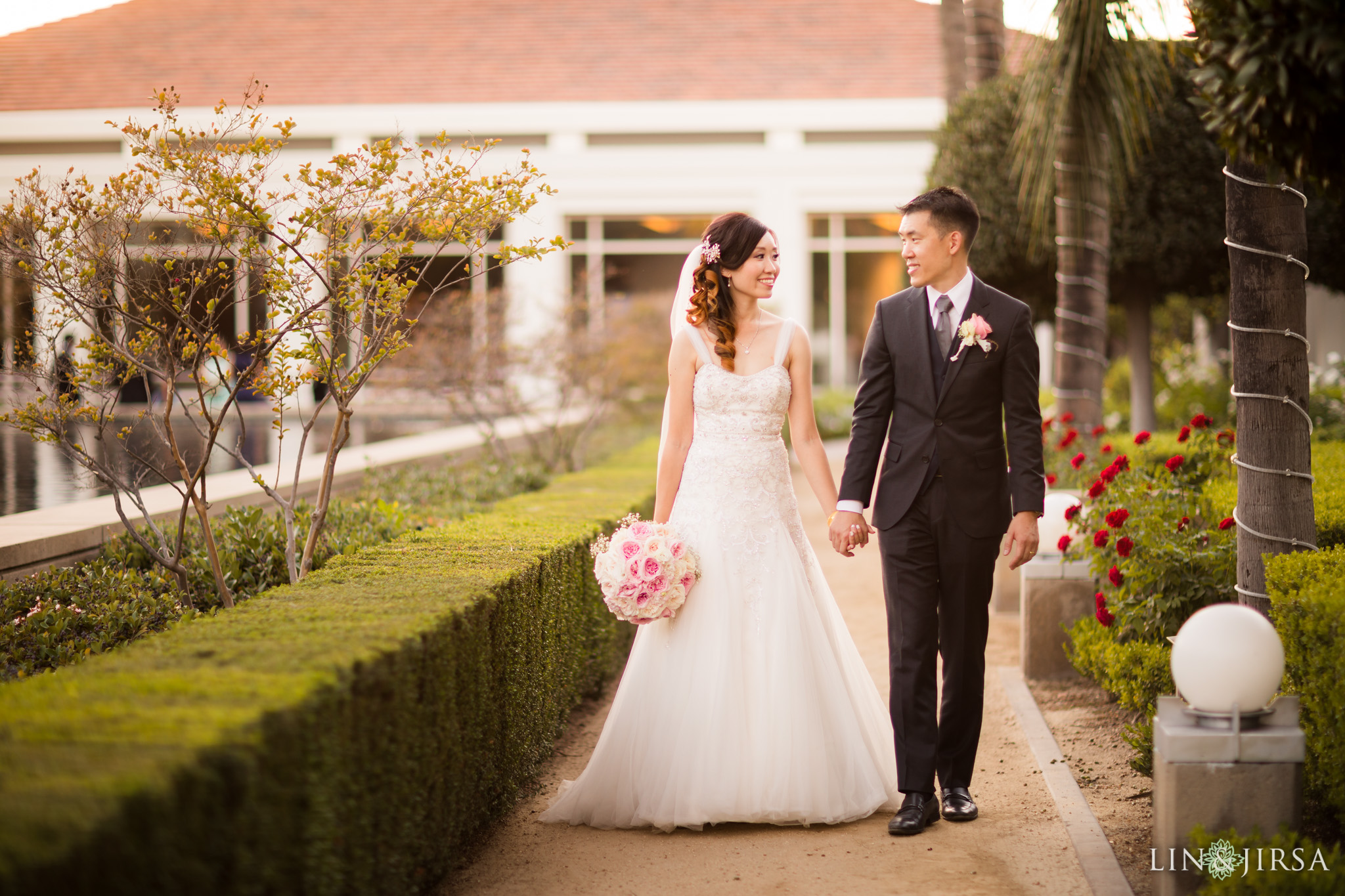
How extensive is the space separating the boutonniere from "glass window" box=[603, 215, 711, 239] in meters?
19.7

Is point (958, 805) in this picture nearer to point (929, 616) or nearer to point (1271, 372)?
point (929, 616)

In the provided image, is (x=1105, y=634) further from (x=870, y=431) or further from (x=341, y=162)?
(x=341, y=162)

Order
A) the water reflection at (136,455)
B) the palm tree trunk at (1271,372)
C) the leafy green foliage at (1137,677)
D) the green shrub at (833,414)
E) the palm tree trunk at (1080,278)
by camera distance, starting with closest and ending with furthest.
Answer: the palm tree trunk at (1271,372) → the leafy green foliage at (1137,677) → the water reflection at (136,455) → the palm tree trunk at (1080,278) → the green shrub at (833,414)

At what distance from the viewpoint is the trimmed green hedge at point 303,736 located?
1903mm

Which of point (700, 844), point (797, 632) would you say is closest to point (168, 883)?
point (700, 844)

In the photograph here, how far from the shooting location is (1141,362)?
10594 mm

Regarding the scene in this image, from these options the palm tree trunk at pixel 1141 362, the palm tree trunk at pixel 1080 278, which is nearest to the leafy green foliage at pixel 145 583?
the palm tree trunk at pixel 1080 278

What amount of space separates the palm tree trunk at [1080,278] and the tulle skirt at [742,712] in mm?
4534

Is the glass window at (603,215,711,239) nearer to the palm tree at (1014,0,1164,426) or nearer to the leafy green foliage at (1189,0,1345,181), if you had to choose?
the palm tree at (1014,0,1164,426)

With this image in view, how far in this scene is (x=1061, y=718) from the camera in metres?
5.28

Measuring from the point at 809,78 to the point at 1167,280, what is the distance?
1493cm

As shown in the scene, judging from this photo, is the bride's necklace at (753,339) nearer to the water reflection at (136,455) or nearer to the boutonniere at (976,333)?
the boutonniere at (976,333)

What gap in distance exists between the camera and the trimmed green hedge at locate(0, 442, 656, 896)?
1.90 metres

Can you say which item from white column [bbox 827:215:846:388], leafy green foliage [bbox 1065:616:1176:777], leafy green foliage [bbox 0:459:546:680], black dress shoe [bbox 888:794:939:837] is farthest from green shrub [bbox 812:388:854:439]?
black dress shoe [bbox 888:794:939:837]
